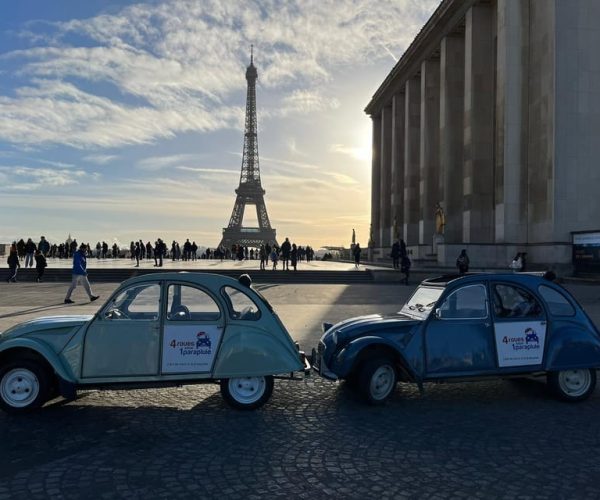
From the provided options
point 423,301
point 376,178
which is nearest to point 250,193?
point 376,178

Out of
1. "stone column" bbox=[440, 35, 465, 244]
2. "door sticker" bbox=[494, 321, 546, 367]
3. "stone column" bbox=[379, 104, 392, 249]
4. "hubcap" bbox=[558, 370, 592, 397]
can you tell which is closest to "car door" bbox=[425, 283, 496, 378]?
"door sticker" bbox=[494, 321, 546, 367]

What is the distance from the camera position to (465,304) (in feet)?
19.7

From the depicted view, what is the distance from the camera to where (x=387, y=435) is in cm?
479

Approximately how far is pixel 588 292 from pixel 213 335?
1704cm

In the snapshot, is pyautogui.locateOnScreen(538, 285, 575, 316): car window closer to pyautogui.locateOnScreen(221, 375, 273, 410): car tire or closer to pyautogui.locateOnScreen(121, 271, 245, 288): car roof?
pyautogui.locateOnScreen(221, 375, 273, 410): car tire

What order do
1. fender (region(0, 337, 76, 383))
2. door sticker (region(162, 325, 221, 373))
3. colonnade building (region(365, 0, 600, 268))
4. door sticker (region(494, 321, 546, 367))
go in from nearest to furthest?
fender (region(0, 337, 76, 383)), door sticker (region(162, 325, 221, 373)), door sticker (region(494, 321, 546, 367)), colonnade building (region(365, 0, 600, 268))

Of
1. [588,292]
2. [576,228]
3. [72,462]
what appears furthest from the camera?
[576,228]

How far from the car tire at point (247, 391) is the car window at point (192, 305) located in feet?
2.32

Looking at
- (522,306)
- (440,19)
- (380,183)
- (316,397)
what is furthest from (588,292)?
(380,183)

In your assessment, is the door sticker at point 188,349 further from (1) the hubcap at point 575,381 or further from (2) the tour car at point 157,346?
(1) the hubcap at point 575,381

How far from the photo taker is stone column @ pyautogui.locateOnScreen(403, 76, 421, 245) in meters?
45.8

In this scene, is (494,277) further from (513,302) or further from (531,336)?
(531,336)

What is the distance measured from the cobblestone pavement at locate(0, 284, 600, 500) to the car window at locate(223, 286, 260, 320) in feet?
3.23

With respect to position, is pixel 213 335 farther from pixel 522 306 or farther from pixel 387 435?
pixel 522 306
